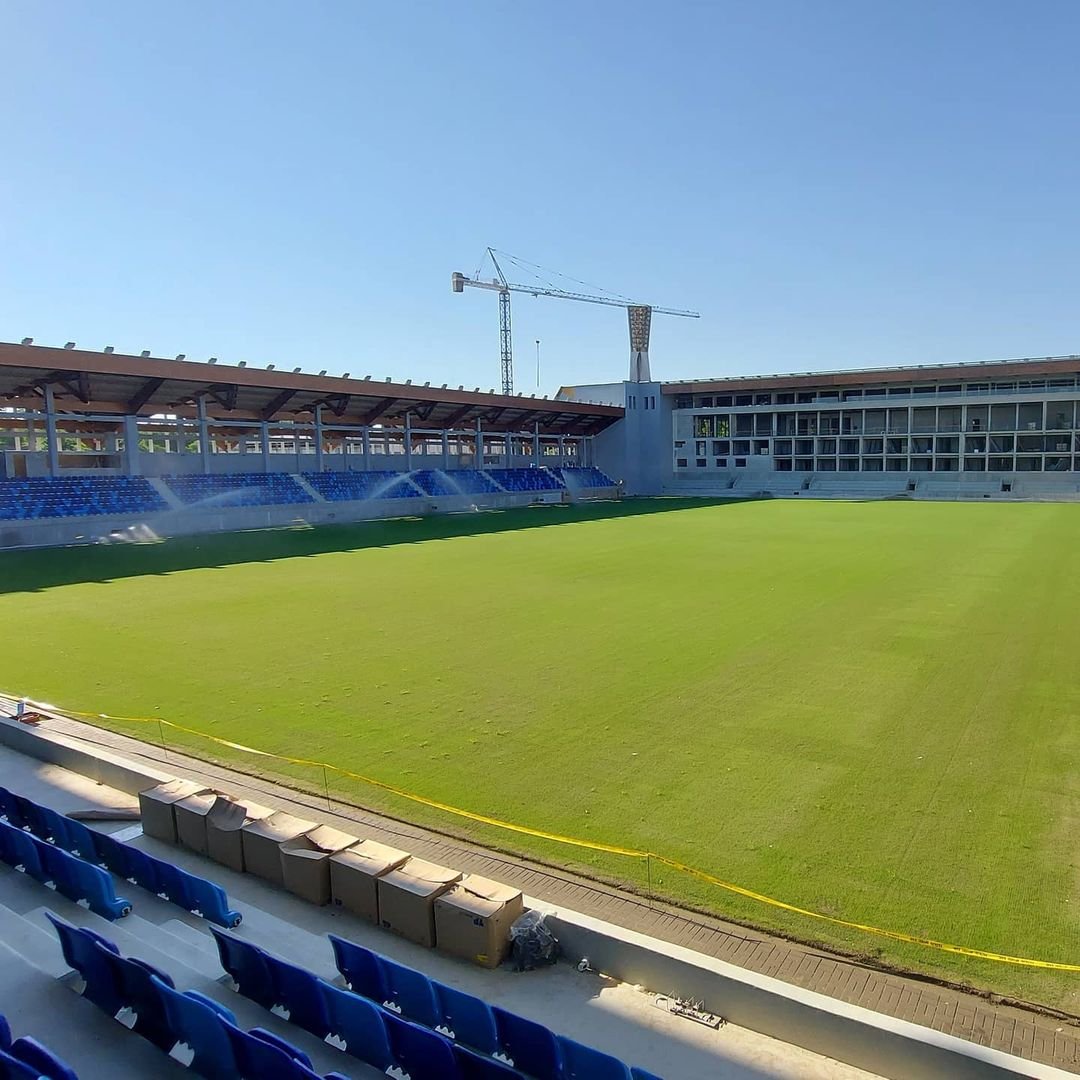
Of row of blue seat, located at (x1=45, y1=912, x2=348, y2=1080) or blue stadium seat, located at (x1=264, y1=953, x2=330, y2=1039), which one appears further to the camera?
blue stadium seat, located at (x1=264, y1=953, x2=330, y2=1039)

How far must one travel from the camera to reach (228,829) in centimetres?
717

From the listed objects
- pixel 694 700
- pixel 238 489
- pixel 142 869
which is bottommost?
pixel 694 700

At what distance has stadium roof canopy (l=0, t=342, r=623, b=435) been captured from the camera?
34.2 metres

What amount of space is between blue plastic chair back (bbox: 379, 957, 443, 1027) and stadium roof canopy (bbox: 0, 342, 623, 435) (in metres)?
33.8

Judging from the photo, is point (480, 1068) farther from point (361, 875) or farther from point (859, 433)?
point (859, 433)

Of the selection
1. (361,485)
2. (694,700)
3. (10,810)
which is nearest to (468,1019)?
(10,810)

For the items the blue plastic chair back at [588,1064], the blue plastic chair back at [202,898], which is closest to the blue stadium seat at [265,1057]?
the blue plastic chair back at [588,1064]

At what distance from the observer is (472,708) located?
11.5m

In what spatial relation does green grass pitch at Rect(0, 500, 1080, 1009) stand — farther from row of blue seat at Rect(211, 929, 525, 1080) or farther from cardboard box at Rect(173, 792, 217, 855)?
row of blue seat at Rect(211, 929, 525, 1080)

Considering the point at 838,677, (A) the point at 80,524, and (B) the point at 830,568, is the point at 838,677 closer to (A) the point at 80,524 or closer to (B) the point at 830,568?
(B) the point at 830,568

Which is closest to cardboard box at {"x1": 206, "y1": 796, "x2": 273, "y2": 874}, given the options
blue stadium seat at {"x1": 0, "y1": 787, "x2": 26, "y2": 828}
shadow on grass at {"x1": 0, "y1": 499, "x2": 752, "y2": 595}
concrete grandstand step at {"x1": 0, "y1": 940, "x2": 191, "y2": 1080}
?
concrete grandstand step at {"x1": 0, "y1": 940, "x2": 191, "y2": 1080}

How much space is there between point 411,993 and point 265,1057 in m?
1.10

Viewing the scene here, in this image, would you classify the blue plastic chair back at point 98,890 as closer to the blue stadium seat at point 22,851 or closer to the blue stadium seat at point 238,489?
the blue stadium seat at point 22,851

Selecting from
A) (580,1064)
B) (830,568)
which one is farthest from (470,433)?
(580,1064)
